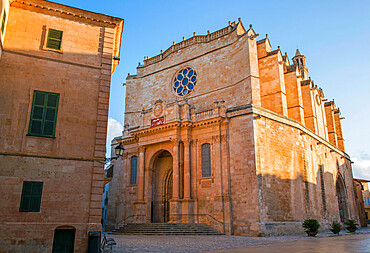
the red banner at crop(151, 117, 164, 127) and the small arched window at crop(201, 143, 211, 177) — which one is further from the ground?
the red banner at crop(151, 117, 164, 127)

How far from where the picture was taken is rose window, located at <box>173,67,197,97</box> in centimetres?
2730

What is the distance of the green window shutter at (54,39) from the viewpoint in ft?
37.6

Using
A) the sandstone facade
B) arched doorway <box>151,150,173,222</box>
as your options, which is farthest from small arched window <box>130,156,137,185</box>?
the sandstone facade

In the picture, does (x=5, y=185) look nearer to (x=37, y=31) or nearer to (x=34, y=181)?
(x=34, y=181)

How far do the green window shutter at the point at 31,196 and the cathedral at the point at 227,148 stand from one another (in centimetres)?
1165

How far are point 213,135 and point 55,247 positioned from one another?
1312 cm

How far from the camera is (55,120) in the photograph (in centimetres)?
1070

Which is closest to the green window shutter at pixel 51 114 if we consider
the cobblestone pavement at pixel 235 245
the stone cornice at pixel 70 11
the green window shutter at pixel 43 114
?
the green window shutter at pixel 43 114

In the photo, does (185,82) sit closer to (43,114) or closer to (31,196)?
(43,114)

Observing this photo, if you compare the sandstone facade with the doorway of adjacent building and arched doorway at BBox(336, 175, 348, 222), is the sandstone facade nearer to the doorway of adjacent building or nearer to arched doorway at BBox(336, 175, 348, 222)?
the doorway of adjacent building

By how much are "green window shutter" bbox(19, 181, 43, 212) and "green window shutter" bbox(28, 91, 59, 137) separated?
1.65m

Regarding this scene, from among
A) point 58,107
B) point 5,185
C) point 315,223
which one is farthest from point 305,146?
point 5,185

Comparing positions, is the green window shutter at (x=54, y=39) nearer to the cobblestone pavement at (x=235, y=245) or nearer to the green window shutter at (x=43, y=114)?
the green window shutter at (x=43, y=114)

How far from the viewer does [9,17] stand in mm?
10984
